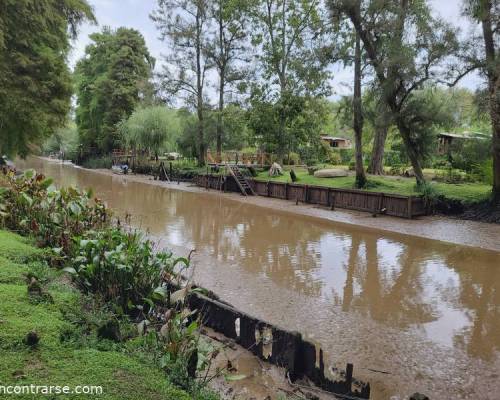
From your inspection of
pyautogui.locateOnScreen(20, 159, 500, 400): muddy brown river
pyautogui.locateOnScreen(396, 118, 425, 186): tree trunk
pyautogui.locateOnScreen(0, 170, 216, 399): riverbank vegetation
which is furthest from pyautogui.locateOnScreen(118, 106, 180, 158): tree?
pyautogui.locateOnScreen(0, 170, 216, 399): riverbank vegetation

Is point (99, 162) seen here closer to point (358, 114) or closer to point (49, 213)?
point (358, 114)

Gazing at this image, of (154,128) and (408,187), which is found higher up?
(154,128)

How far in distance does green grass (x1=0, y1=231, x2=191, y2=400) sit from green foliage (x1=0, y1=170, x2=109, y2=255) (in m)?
2.46

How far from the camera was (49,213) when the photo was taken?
734 cm

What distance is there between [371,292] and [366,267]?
6.31ft

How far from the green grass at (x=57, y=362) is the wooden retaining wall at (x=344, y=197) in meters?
14.9

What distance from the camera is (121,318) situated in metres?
4.78

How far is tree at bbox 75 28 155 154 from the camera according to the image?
45.3m

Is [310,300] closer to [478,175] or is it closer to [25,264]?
[25,264]

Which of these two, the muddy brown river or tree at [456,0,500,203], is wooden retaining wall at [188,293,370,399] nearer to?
the muddy brown river

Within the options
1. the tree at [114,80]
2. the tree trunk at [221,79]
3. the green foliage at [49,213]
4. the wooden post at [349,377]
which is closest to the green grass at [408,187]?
the tree trunk at [221,79]

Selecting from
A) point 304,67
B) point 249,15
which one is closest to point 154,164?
point 249,15

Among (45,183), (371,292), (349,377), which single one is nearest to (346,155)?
(371,292)

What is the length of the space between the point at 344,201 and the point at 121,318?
1575cm
